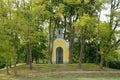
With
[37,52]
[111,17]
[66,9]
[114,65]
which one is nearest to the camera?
[111,17]

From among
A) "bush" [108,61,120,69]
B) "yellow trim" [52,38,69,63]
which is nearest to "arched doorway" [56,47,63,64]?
"yellow trim" [52,38,69,63]

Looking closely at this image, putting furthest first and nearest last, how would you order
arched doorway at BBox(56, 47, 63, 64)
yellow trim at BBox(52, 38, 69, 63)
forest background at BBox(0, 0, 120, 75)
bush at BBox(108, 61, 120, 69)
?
bush at BBox(108, 61, 120, 69) → arched doorway at BBox(56, 47, 63, 64) → yellow trim at BBox(52, 38, 69, 63) → forest background at BBox(0, 0, 120, 75)

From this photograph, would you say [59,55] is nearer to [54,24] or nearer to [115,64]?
[54,24]

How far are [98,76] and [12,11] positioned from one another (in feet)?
30.9

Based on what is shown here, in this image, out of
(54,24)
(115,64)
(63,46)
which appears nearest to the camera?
(63,46)

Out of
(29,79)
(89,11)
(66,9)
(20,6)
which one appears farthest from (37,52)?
(29,79)

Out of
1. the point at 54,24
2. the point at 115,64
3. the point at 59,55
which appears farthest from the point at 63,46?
the point at 115,64

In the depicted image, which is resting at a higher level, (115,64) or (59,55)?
(59,55)

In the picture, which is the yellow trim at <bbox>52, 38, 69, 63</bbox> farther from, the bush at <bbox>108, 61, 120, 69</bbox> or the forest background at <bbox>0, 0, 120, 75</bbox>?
the bush at <bbox>108, 61, 120, 69</bbox>

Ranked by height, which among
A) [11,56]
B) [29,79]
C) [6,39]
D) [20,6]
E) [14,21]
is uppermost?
[20,6]

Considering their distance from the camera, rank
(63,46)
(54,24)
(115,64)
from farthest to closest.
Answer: (115,64) → (54,24) → (63,46)

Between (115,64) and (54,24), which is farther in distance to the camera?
(115,64)

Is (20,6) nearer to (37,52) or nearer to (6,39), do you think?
(6,39)

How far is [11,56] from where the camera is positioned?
22484 millimetres
